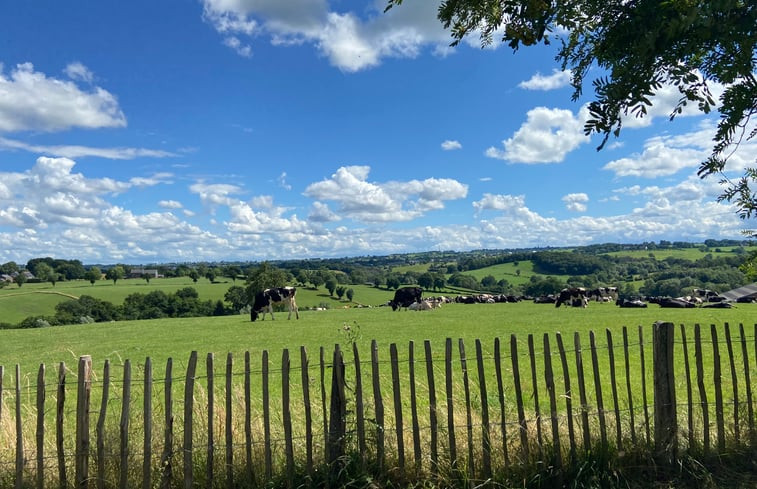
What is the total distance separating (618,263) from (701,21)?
437 feet

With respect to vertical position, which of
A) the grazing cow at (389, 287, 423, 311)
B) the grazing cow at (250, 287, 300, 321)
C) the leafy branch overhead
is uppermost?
the leafy branch overhead

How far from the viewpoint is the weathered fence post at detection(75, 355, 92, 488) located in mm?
4621

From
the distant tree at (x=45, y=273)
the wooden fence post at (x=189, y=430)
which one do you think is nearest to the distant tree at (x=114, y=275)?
the distant tree at (x=45, y=273)

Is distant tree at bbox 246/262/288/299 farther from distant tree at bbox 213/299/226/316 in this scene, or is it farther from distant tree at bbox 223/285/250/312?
distant tree at bbox 213/299/226/316

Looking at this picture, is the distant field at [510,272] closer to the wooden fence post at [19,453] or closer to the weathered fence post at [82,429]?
the weathered fence post at [82,429]

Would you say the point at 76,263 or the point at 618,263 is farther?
the point at 76,263

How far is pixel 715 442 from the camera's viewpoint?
210 inches

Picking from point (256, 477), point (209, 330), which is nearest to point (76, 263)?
point (209, 330)

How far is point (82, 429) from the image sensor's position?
184 inches

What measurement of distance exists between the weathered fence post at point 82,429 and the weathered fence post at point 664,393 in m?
5.87

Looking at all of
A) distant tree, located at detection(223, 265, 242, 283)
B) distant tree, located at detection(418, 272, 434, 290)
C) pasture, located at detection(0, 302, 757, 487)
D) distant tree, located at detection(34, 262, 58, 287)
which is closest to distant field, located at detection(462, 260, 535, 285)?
distant tree, located at detection(418, 272, 434, 290)

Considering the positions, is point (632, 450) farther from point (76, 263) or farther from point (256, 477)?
point (76, 263)

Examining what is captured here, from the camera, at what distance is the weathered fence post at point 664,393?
16.9ft

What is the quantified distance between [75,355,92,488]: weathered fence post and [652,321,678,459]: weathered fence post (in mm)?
5869
